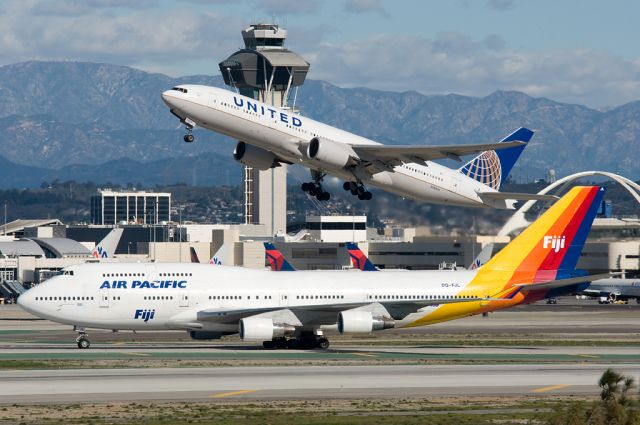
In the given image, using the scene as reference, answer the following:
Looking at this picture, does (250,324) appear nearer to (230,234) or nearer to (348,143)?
(348,143)

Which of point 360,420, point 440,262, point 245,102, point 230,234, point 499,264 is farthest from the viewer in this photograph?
point 230,234

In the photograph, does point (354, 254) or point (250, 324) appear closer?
point (250, 324)

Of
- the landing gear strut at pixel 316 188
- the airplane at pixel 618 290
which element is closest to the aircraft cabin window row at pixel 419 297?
the landing gear strut at pixel 316 188

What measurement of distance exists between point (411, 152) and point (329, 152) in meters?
4.50

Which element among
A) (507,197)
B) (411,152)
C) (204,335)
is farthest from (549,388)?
(204,335)

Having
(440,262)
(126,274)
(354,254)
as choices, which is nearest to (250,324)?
(126,274)

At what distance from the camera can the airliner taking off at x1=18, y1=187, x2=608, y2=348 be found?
211 feet

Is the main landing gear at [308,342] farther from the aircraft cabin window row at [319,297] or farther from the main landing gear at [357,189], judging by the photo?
the main landing gear at [357,189]

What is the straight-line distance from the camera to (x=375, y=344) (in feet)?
230

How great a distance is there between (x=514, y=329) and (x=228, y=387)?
43.1 meters

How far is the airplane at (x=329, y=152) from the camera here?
202 ft

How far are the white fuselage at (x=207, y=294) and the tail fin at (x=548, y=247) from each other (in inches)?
71.4

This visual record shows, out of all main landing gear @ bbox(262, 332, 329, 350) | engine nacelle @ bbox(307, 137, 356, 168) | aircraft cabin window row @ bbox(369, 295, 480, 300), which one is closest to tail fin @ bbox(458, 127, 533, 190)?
aircraft cabin window row @ bbox(369, 295, 480, 300)

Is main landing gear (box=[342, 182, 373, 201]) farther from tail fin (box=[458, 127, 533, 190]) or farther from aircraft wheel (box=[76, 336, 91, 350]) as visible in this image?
aircraft wheel (box=[76, 336, 91, 350])
